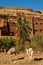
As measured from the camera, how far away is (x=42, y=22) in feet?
126

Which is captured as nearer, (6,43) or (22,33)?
(22,33)

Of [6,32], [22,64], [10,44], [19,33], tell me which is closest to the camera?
[22,64]

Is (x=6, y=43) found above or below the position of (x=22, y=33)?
below

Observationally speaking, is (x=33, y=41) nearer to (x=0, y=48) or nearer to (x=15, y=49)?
(x=15, y=49)

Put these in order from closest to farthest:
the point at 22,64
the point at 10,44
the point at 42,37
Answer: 1. the point at 22,64
2. the point at 42,37
3. the point at 10,44

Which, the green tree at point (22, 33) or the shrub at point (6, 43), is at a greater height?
the green tree at point (22, 33)

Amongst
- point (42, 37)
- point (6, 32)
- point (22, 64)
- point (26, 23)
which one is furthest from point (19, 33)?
point (6, 32)

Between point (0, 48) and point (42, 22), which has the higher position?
point (42, 22)

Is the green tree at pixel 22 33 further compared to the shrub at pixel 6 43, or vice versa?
the shrub at pixel 6 43

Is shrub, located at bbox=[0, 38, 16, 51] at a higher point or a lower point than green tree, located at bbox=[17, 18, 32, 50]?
lower

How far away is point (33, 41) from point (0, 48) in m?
4.49

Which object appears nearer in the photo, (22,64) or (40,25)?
(22,64)

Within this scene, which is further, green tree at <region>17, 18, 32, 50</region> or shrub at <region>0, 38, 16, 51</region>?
shrub at <region>0, 38, 16, 51</region>

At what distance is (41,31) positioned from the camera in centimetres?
3822
